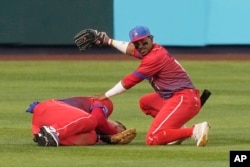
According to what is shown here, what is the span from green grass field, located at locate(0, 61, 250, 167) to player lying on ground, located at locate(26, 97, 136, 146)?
0.14 metres

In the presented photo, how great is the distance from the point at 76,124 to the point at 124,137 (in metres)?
A: 0.60

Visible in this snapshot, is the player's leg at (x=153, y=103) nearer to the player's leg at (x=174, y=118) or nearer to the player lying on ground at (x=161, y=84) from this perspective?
the player lying on ground at (x=161, y=84)

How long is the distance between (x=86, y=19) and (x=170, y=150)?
12.2 m

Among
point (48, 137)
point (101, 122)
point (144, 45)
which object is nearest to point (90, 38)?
point (144, 45)

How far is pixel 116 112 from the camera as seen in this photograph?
1338 centimetres

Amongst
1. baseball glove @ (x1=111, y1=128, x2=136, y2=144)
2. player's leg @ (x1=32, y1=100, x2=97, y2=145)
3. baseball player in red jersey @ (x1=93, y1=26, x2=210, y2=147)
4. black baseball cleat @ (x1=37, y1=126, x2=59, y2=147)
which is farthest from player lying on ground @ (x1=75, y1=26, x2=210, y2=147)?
black baseball cleat @ (x1=37, y1=126, x2=59, y2=147)

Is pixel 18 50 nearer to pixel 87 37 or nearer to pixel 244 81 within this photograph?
pixel 244 81

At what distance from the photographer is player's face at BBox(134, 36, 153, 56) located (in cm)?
1052

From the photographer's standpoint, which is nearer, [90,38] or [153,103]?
[90,38]

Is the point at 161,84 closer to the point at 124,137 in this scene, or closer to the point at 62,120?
the point at 124,137

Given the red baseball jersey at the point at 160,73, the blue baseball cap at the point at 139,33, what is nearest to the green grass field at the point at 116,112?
the red baseball jersey at the point at 160,73

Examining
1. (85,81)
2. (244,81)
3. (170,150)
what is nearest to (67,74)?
(85,81)

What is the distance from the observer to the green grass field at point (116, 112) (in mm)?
9203

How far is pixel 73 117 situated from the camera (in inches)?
400
